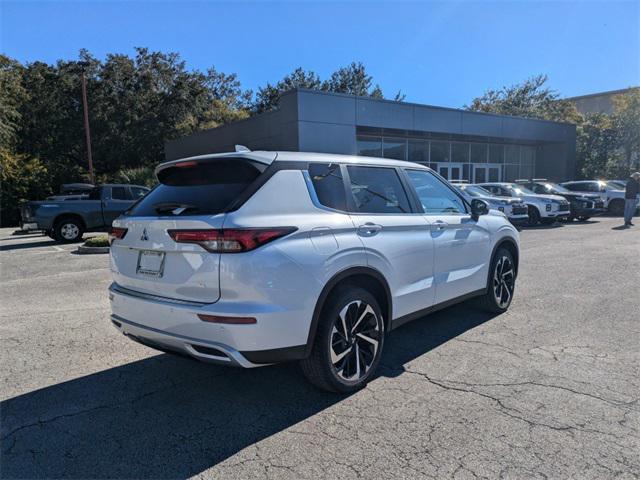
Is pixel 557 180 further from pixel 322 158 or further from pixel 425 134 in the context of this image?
pixel 322 158

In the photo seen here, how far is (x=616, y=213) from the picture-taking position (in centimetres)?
2194

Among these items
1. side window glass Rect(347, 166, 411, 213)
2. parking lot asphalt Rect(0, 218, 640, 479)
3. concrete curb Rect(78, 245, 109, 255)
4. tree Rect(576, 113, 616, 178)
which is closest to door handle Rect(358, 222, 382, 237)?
side window glass Rect(347, 166, 411, 213)

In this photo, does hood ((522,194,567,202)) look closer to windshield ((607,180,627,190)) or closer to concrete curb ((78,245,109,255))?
windshield ((607,180,627,190))

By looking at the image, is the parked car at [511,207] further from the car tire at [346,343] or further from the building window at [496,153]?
the car tire at [346,343]

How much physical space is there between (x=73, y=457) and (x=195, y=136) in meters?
25.9

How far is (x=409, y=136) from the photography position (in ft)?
77.7

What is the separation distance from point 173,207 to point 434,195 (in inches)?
108

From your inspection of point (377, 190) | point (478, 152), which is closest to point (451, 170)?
point (478, 152)

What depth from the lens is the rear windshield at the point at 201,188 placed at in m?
3.22

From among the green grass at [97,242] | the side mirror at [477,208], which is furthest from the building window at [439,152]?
the side mirror at [477,208]

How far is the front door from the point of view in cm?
450

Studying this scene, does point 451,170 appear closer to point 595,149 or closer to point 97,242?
point 595,149

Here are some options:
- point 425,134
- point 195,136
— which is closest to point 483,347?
point 425,134

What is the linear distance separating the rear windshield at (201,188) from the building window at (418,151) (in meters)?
21.6
